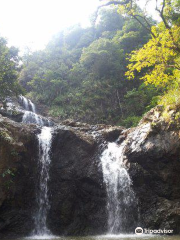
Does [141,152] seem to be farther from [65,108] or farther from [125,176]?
[65,108]

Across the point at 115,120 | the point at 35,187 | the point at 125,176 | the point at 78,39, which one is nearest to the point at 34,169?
the point at 35,187

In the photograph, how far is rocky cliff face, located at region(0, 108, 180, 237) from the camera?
9164 millimetres

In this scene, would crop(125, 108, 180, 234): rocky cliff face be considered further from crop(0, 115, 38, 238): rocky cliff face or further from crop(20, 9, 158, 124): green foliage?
crop(20, 9, 158, 124): green foliage

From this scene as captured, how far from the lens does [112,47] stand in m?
26.1

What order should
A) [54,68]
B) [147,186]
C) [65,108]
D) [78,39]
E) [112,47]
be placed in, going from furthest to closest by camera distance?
1. [78,39]
2. [54,68]
3. [112,47]
4. [65,108]
5. [147,186]

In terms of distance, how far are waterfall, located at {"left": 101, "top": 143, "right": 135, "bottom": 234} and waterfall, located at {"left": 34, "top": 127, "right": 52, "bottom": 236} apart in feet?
9.22

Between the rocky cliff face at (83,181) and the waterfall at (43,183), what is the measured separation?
23 centimetres

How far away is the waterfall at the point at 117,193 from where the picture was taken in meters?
9.23

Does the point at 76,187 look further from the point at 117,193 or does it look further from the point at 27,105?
the point at 27,105

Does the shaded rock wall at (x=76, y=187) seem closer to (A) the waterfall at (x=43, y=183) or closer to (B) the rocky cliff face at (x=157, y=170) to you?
(A) the waterfall at (x=43, y=183)

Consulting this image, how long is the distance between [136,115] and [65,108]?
7.82m

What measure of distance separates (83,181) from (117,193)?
68.6 inches
